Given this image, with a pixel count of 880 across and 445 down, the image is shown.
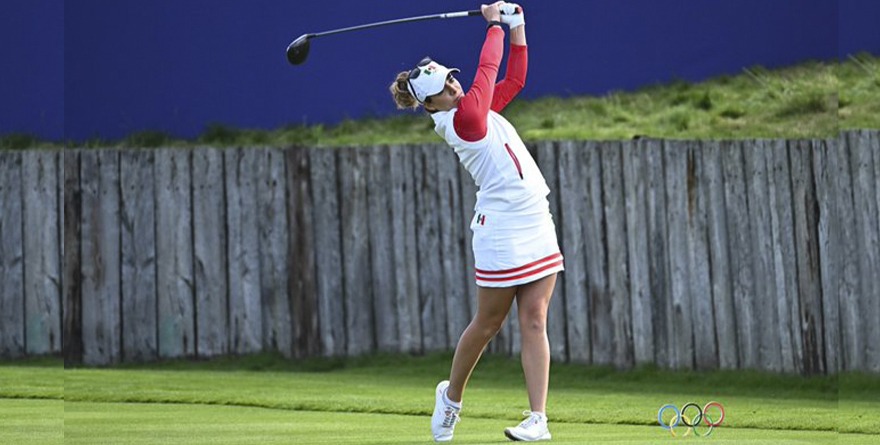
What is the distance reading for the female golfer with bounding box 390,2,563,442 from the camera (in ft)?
20.2

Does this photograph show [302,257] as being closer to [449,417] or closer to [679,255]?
[679,255]

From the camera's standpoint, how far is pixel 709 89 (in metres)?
12.8

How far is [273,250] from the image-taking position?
1260 centimetres

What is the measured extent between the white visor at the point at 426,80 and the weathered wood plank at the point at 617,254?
17.8ft

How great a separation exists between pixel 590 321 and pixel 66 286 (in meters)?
4.55

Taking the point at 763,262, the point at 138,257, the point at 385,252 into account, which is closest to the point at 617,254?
the point at 763,262

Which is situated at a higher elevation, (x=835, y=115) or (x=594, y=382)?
(x=835, y=115)

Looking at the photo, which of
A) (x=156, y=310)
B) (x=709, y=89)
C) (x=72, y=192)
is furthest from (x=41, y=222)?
(x=709, y=89)

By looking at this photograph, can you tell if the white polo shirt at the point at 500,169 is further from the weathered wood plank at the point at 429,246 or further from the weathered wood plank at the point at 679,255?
the weathered wood plank at the point at 429,246

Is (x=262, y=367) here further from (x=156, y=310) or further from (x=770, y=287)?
(x=770, y=287)

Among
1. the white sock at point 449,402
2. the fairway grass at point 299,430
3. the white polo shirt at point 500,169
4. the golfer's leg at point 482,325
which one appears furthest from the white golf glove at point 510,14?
the fairway grass at point 299,430

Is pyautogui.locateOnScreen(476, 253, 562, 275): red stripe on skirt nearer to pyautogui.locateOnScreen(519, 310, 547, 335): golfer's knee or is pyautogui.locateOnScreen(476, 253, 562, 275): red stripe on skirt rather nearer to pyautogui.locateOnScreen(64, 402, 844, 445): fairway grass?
pyautogui.locateOnScreen(519, 310, 547, 335): golfer's knee

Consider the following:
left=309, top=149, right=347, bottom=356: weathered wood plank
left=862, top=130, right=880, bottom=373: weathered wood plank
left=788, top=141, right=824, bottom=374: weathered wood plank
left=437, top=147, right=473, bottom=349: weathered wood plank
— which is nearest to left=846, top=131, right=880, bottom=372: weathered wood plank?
left=862, top=130, right=880, bottom=373: weathered wood plank

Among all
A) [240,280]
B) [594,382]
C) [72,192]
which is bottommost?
[594,382]
